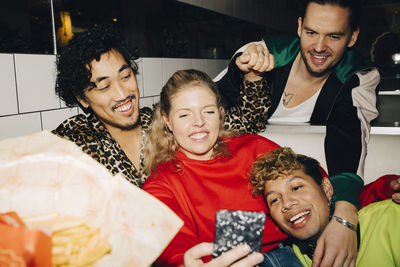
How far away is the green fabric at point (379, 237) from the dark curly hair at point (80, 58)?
4.05 feet

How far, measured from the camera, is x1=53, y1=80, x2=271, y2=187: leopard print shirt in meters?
1.31

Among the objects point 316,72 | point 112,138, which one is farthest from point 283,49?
point 112,138

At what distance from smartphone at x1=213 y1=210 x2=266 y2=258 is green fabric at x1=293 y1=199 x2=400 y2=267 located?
2.36 ft

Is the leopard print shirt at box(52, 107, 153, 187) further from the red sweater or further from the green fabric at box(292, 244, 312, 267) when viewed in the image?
the green fabric at box(292, 244, 312, 267)

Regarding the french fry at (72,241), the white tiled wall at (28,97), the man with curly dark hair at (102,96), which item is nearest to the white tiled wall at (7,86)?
the white tiled wall at (28,97)

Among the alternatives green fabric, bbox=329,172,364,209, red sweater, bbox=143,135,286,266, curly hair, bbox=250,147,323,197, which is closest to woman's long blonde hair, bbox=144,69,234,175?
red sweater, bbox=143,135,286,266

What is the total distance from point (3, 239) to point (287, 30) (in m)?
5.65

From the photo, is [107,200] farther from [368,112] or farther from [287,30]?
[287,30]

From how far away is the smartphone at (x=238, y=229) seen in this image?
0.57 meters

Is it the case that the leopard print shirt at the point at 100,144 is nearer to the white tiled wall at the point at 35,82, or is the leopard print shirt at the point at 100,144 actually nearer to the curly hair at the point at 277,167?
the white tiled wall at the point at 35,82

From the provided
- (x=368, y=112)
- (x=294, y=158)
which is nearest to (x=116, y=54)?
(x=294, y=158)

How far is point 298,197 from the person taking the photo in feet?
3.76

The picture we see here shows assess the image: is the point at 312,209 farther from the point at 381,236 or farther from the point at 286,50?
the point at 286,50

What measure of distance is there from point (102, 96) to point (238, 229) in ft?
3.19
